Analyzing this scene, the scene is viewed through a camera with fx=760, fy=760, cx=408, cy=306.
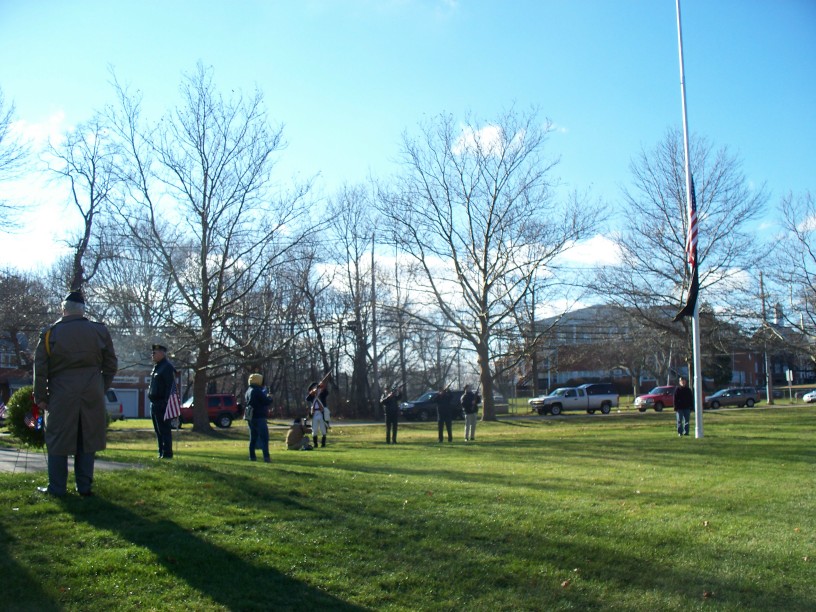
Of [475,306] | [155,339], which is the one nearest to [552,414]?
[475,306]

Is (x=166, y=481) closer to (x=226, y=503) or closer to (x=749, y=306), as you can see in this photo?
A: (x=226, y=503)

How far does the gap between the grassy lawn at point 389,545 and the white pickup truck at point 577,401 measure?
40.3 meters

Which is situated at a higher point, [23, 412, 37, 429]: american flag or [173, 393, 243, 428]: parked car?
[23, 412, 37, 429]: american flag

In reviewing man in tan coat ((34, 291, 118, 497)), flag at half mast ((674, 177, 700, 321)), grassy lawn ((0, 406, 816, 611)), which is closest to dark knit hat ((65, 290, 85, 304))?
man in tan coat ((34, 291, 118, 497))

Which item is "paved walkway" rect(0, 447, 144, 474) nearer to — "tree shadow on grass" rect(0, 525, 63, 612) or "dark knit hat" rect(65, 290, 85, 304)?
"dark knit hat" rect(65, 290, 85, 304)

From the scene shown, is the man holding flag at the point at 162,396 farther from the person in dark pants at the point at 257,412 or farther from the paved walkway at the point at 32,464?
the person in dark pants at the point at 257,412

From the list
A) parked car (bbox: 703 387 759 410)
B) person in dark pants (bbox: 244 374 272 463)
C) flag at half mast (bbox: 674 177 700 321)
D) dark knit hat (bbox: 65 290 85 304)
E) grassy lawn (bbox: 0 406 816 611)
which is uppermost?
flag at half mast (bbox: 674 177 700 321)

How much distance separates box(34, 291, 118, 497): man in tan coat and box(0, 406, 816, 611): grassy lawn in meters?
0.52

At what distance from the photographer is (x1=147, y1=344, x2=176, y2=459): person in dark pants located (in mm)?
11352

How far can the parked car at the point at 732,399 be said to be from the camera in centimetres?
5597

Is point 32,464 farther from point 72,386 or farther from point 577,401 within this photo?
point 577,401

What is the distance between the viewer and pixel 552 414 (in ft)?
163

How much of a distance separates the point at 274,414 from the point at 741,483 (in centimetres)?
4810

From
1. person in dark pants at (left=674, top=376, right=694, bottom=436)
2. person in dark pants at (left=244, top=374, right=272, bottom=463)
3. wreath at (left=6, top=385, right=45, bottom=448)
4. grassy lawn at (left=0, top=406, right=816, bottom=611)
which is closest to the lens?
grassy lawn at (left=0, top=406, right=816, bottom=611)
